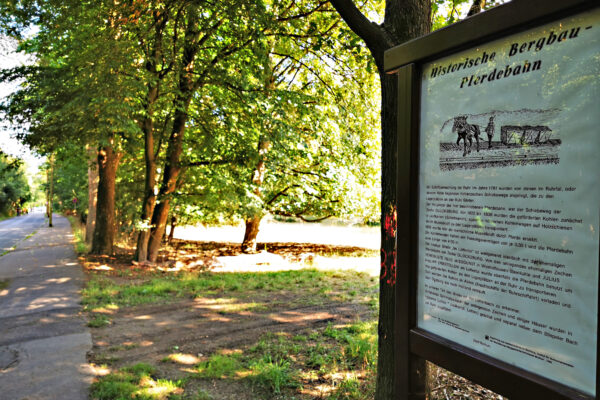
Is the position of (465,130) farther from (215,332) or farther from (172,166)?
(172,166)

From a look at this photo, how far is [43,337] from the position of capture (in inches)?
244

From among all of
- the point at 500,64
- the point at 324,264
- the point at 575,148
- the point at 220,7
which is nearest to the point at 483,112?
the point at 500,64

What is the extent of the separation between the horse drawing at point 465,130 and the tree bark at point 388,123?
1.24m

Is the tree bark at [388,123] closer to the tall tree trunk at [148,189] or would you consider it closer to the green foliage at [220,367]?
the green foliage at [220,367]

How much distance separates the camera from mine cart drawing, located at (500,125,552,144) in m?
1.76

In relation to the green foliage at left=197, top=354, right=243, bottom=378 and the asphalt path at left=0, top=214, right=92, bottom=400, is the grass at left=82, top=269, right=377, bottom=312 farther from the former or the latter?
the green foliage at left=197, top=354, right=243, bottom=378

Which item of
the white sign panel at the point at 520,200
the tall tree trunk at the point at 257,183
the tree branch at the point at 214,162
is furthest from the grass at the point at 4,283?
the white sign panel at the point at 520,200

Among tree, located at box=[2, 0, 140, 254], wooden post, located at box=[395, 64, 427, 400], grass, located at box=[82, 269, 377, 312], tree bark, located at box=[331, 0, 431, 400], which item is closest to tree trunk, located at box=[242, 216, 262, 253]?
grass, located at box=[82, 269, 377, 312]

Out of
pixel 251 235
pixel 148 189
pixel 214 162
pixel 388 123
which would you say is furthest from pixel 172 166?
pixel 388 123

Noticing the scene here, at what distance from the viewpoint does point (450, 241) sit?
7.14ft

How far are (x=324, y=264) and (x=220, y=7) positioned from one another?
10596mm

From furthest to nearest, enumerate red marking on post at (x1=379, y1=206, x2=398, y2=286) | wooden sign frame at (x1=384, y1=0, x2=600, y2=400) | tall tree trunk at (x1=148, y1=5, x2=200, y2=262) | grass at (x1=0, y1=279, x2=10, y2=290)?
tall tree trunk at (x1=148, y1=5, x2=200, y2=262) → grass at (x1=0, y1=279, x2=10, y2=290) → red marking on post at (x1=379, y1=206, x2=398, y2=286) → wooden sign frame at (x1=384, y1=0, x2=600, y2=400)

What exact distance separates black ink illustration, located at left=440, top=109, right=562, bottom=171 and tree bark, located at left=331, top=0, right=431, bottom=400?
1200mm

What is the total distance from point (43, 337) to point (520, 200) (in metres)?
6.92
